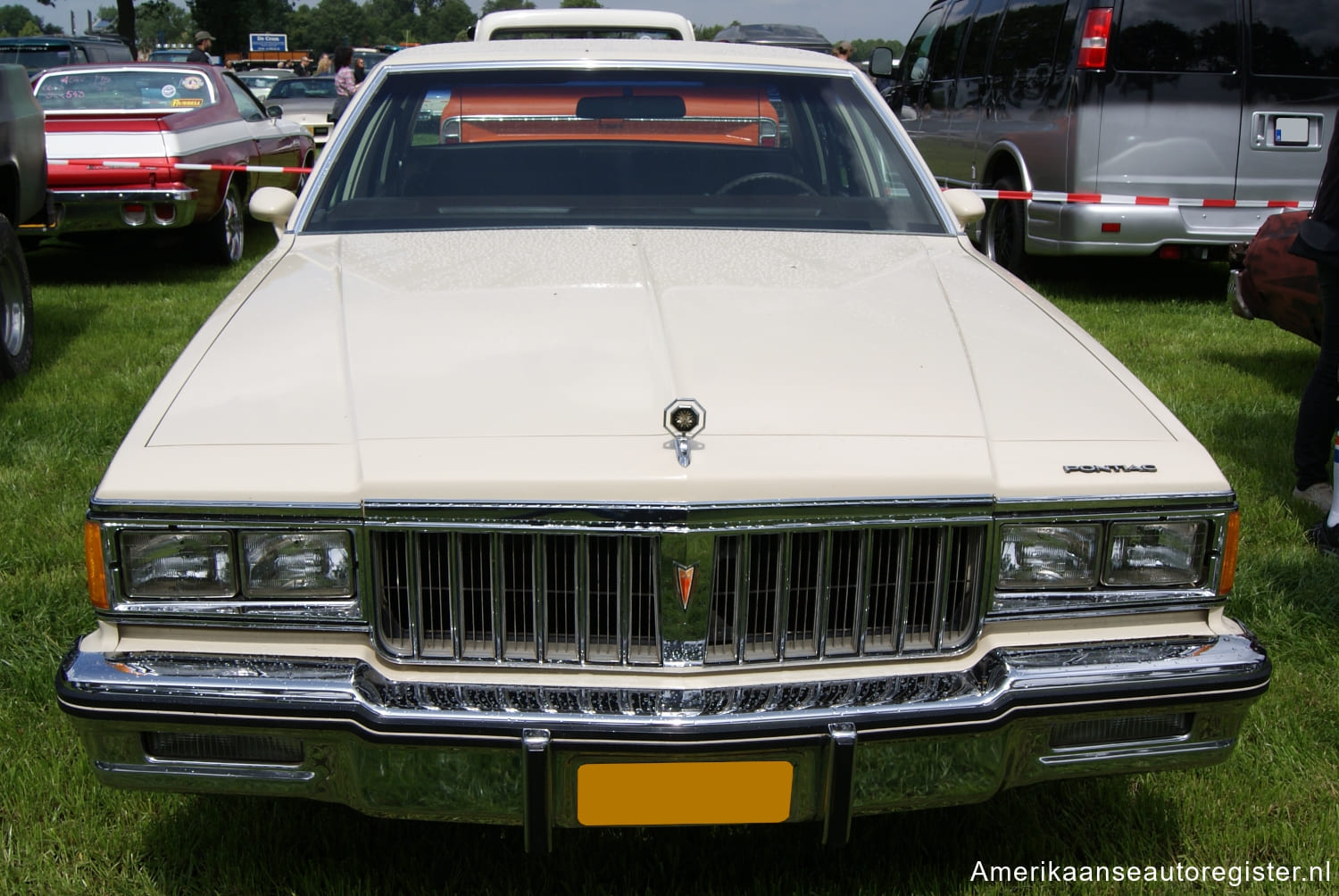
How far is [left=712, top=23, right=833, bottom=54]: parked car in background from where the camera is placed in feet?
78.6

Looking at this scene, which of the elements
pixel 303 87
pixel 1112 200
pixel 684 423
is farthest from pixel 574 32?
pixel 303 87

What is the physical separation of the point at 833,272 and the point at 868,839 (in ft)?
4.13

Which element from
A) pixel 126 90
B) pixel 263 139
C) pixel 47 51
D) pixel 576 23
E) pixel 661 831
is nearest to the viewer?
pixel 661 831

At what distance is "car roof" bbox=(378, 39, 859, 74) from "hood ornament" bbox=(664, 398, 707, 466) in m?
1.78

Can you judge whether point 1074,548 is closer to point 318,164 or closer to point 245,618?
point 245,618

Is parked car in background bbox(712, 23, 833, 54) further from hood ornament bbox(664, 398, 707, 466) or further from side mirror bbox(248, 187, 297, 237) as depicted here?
hood ornament bbox(664, 398, 707, 466)

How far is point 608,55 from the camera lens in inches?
141

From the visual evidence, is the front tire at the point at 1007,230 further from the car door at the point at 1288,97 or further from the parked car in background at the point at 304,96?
the parked car in background at the point at 304,96

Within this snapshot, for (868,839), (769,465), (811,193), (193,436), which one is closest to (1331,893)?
(868,839)

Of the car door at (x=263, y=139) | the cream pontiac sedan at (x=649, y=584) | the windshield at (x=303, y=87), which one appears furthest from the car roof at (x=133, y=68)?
the windshield at (x=303, y=87)

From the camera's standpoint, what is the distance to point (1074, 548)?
2135 mm

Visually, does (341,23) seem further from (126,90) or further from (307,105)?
(126,90)

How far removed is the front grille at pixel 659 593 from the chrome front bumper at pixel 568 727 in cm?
7

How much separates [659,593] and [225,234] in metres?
7.92
